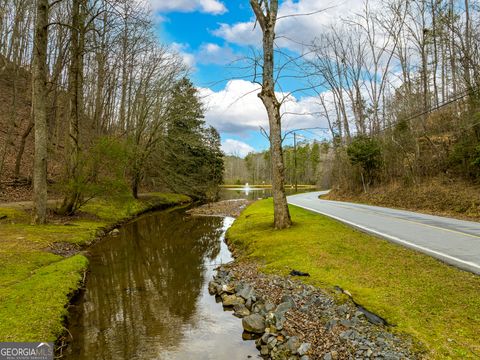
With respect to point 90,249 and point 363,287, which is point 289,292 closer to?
point 363,287

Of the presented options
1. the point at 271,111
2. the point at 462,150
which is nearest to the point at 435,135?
the point at 462,150

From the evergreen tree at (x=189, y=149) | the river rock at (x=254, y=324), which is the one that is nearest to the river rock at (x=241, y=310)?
the river rock at (x=254, y=324)

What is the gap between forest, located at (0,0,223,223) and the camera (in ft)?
53.8

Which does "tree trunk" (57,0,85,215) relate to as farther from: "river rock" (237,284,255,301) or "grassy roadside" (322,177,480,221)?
"grassy roadside" (322,177,480,221)

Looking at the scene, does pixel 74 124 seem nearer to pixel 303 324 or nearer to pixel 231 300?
pixel 231 300

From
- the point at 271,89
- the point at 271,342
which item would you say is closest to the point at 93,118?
the point at 271,89

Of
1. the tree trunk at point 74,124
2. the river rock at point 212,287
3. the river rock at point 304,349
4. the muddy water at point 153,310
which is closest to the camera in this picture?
the river rock at point 304,349

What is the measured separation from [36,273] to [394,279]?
857cm

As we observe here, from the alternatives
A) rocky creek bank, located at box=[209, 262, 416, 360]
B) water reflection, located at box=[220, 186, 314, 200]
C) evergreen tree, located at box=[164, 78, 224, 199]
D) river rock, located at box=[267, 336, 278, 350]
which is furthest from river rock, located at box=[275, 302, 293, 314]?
water reflection, located at box=[220, 186, 314, 200]

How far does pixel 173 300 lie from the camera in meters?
7.84

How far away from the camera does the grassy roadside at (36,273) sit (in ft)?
18.8

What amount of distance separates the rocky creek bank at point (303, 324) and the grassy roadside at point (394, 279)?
1.18 ft

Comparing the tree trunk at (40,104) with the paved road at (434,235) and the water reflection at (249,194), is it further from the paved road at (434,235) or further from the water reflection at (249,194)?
the water reflection at (249,194)

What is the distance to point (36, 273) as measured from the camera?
8492 millimetres
